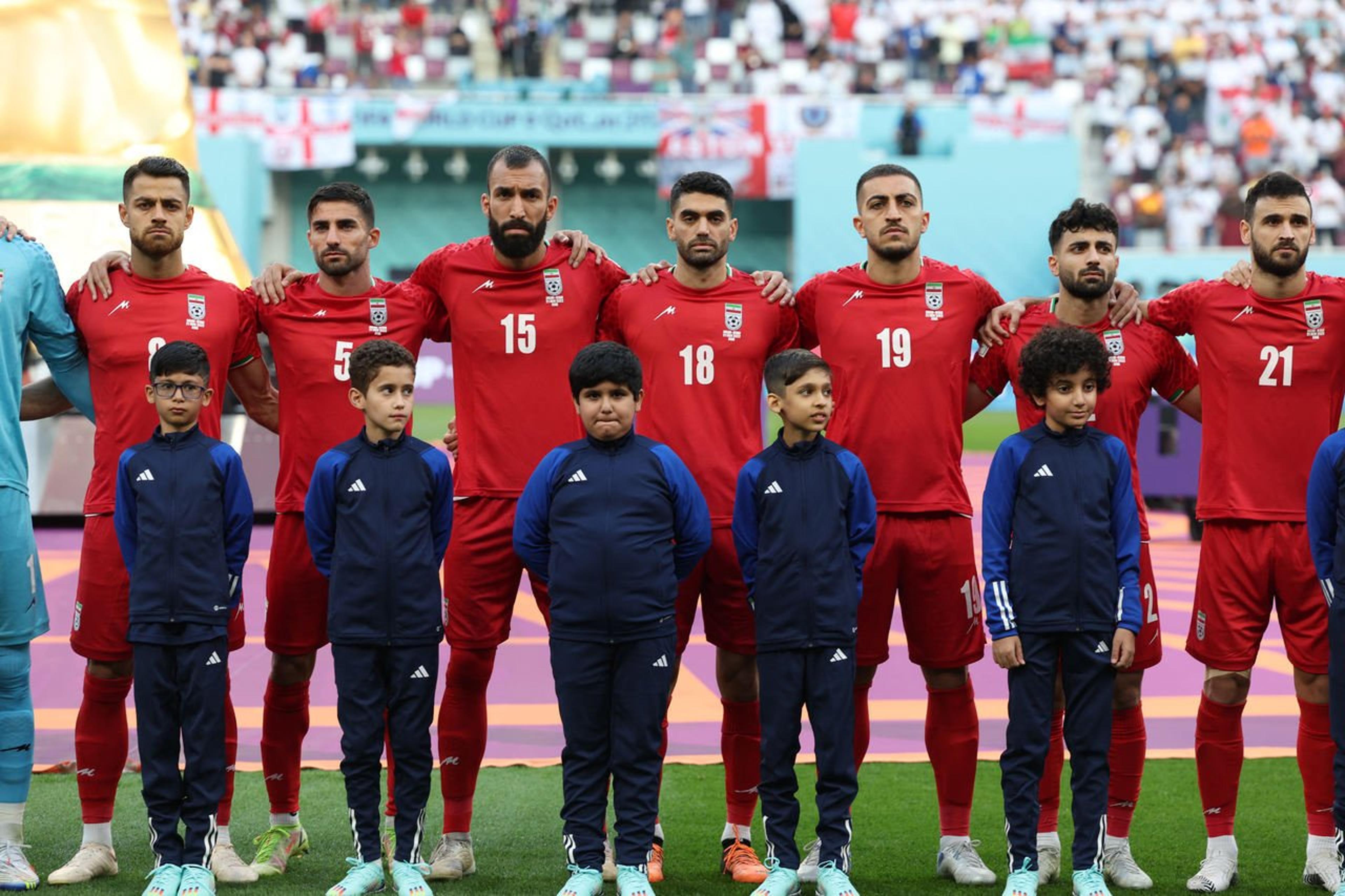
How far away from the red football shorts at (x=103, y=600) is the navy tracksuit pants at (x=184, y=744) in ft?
1.07

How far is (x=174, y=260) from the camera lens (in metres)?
5.77

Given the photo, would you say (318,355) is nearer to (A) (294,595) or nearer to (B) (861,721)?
(A) (294,595)

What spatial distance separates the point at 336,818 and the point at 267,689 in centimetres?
85

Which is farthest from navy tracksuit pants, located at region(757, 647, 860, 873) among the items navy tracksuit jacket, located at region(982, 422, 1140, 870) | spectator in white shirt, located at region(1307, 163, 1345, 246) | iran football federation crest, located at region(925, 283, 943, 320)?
spectator in white shirt, located at region(1307, 163, 1345, 246)

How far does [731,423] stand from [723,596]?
0.62 m

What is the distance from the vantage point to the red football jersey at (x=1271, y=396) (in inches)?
219

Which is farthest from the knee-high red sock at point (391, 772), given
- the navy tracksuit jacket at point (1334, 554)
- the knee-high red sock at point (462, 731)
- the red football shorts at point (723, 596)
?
the navy tracksuit jacket at point (1334, 554)

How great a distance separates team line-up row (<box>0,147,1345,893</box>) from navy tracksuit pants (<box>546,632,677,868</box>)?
0.38m

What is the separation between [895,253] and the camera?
566cm

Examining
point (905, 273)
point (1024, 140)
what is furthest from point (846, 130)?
point (905, 273)

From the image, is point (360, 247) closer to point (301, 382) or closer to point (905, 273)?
point (301, 382)

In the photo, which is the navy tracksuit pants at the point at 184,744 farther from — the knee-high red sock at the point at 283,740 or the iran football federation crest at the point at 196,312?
the iran football federation crest at the point at 196,312

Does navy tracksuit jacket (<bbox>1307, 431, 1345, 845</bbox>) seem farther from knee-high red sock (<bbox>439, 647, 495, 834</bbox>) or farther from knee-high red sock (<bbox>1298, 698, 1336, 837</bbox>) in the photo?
knee-high red sock (<bbox>439, 647, 495, 834</bbox>)

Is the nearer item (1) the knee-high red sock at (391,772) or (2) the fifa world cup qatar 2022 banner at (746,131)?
(1) the knee-high red sock at (391,772)
